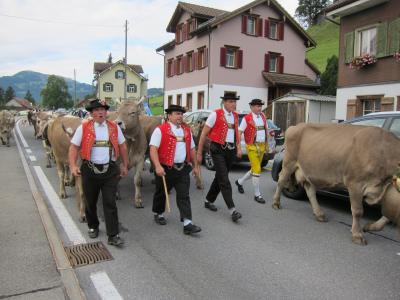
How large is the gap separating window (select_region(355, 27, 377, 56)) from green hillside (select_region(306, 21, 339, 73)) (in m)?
35.9

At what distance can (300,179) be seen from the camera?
657 centimetres

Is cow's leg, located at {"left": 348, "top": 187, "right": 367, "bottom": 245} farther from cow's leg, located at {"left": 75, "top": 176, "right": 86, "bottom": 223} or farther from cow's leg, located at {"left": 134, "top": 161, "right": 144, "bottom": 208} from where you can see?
cow's leg, located at {"left": 75, "top": 176, "right": 86, "bottom": 223}

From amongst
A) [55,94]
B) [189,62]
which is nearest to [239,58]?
[189,62]

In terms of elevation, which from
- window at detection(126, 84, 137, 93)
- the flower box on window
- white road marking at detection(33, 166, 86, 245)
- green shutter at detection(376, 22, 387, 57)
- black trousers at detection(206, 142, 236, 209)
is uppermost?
window at detection(126, 84, 137, 93)

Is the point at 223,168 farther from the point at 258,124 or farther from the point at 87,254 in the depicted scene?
the point at 87,254

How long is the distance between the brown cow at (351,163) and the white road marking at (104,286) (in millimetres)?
2912

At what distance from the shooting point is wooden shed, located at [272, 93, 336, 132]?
74.0 ft

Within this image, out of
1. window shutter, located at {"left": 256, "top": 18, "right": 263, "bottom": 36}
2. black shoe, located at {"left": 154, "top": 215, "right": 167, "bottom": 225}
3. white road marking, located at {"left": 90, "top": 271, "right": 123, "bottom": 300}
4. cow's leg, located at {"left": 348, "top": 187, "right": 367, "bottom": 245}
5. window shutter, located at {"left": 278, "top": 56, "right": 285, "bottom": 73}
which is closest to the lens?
white road marking, located at {"left": 90, "top": 271, "right": 123, "bottom": 300}

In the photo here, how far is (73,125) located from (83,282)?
15.2 feet

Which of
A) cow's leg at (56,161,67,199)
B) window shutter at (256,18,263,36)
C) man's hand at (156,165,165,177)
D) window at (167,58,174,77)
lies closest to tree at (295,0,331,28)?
window at (167,58,174,77)

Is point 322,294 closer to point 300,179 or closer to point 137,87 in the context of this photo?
point 300,179

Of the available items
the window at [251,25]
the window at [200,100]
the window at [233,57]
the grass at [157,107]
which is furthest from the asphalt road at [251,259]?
the grass at [157,107]

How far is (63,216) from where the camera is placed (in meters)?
6.25

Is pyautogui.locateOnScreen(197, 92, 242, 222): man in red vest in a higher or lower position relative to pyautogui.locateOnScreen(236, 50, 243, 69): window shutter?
lower
